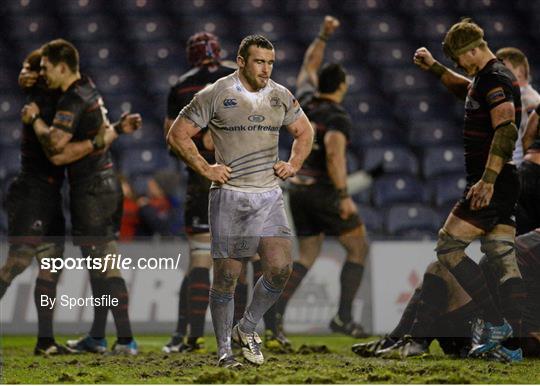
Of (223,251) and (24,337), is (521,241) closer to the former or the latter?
(223,251)

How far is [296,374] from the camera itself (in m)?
4.50

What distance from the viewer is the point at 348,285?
6.71m

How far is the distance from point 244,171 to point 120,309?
1779 mm

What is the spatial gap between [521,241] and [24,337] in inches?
141

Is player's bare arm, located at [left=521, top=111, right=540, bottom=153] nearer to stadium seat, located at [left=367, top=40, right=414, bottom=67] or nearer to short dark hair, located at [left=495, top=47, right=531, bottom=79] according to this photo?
short dark hair, located at [left=495, top=47, right=531, bottom=79]

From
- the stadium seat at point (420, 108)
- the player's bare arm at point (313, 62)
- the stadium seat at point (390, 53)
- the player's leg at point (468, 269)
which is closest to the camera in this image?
the player's leg at point (468, 269)

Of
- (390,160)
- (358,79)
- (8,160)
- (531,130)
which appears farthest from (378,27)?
(531,130)

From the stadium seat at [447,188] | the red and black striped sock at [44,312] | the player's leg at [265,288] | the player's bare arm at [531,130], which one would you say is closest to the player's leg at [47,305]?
the red and black striped sock at [44,312]

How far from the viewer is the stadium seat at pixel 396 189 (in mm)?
9680

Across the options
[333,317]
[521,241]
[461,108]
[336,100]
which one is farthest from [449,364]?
[461,108]

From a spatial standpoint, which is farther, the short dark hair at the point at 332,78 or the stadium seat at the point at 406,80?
the stadium seat at the point at 406,80

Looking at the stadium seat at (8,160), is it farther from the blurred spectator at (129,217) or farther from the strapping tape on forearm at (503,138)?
the strapping tape on forearm at (503,138)

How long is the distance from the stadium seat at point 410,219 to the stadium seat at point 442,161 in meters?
0.45

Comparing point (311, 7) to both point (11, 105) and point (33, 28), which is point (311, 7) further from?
point (11, 105)
